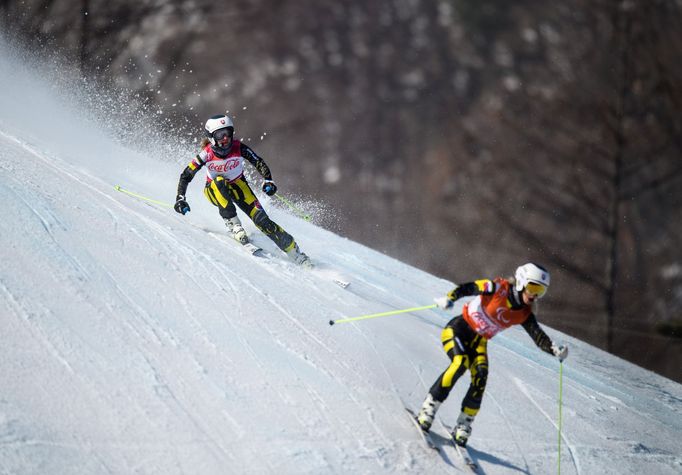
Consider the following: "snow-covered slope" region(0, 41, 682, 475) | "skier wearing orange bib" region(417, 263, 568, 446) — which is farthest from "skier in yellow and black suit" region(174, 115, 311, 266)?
"skier wearing orange bib" region(417, 263, 568, 446)

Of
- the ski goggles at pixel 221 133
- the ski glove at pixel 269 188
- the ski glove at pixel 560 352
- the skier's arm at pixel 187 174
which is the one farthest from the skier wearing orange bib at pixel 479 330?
the skier's arm at pixel 187 174

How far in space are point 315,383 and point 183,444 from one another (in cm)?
136

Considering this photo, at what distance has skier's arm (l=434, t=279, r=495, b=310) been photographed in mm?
5047

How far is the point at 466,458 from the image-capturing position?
507 cm

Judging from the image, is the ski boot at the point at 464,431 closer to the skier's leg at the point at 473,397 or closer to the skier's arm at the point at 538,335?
the skier's leg at the point at 473,397

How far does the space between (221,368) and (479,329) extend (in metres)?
1.88

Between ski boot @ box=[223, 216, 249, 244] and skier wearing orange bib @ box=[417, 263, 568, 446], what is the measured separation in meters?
3.12

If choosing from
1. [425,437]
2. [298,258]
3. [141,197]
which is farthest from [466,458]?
[141,197]

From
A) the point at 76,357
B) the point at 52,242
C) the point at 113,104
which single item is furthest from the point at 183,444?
the point at 113,104

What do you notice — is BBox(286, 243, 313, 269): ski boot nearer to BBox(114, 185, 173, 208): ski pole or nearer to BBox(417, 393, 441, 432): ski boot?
BBox(114, 185, 173, 208): ski pole

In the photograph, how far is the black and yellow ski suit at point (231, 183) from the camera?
7.66 meters

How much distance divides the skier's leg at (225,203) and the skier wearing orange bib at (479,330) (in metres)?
3.21

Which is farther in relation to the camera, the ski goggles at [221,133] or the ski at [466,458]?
the ski goggles at [221,133]

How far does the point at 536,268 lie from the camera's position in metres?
5.23
